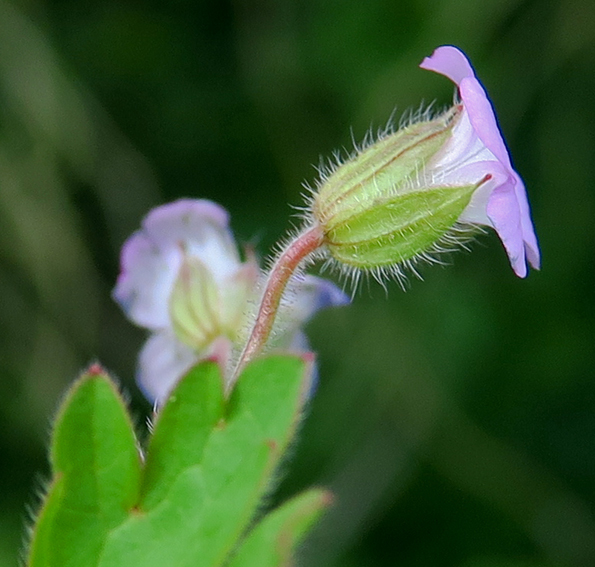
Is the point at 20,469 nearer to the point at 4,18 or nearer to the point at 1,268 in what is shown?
the point at 1,268

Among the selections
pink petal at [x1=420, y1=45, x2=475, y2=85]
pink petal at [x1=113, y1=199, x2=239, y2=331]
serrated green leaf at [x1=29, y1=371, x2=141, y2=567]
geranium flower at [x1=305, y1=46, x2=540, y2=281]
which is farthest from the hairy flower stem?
pink petal at [x1=113, y1=199, x2=239, y2=331]

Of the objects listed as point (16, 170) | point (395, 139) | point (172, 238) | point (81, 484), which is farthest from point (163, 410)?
point (16, 170)

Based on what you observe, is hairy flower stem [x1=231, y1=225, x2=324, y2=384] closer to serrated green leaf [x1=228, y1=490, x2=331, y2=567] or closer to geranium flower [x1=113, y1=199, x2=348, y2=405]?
serrated green leaf [x1=228, y1=490, x2=331, y2=567]

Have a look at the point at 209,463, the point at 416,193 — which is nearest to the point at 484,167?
the point at 416,193

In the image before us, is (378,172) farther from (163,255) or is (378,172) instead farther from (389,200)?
(163,255)

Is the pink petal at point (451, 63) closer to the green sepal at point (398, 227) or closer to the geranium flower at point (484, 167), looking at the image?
the geranium flower at point (484, 167)
